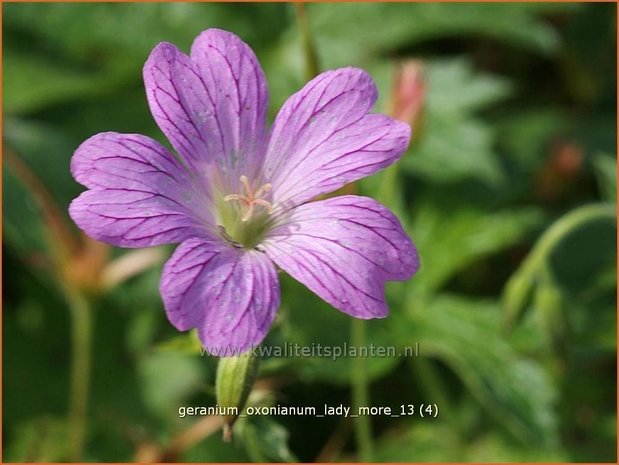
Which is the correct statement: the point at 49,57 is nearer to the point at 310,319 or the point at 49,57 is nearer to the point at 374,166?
the point at 310,319

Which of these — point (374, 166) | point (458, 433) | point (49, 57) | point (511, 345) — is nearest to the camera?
point (374, 166)

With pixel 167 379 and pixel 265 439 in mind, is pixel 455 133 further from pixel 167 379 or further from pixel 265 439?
pixel 265 439

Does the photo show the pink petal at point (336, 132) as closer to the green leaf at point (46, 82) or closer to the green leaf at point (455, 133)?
the green leaf at point (455, 133)

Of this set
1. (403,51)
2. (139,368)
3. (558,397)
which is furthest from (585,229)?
(139,368)

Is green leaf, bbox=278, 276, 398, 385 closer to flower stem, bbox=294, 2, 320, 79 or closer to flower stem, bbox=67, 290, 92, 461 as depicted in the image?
flower stem, bbox=67, 290, 92, 461

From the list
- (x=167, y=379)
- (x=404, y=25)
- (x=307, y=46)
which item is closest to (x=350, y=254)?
(x=307, y=46)

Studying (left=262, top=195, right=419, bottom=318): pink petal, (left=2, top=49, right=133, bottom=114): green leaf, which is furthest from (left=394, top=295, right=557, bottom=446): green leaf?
(left=2, top=49, right=133, bottom=114): green leaf
